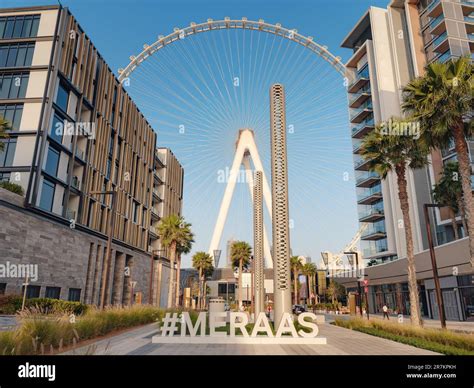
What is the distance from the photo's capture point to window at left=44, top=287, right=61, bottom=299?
32.7 meters

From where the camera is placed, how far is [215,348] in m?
13.7

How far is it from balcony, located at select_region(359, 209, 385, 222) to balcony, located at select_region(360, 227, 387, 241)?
1.81 m

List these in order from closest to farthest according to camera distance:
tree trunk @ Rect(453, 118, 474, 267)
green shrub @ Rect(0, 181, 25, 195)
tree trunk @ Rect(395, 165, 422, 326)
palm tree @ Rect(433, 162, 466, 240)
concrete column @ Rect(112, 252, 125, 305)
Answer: tree trunk @ Rect(453, 118, 474, 267), tree trunk @ Rect(395, 165, 422, 326), green shrub @ Rect(0, 181, 25, 195), palm tree @ Rect(433, 162, 466, 240), concrete column @ Rect(112, 252, 125, 305)

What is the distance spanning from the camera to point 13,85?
3516 cm

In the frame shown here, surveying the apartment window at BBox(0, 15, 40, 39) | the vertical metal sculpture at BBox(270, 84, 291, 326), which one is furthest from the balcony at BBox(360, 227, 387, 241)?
the apartment window at BBox(0, 15, 40, 39)

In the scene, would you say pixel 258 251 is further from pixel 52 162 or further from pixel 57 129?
pixel 57 129

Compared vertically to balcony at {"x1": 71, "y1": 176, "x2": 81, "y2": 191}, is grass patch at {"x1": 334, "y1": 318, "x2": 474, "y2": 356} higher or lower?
lower

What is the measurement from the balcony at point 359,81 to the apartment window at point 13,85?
5437cm

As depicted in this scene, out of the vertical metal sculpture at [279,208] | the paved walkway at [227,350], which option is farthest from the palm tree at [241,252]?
the paved walkway at [227,350]

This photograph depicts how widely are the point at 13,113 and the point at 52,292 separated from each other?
683 inches

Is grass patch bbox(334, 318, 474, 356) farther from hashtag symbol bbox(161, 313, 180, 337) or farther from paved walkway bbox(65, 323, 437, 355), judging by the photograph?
hashtag symbol bbox(161, 313, 180, 337)

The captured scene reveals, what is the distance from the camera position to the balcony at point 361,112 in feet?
212

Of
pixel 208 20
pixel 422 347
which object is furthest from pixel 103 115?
pixel 422 347

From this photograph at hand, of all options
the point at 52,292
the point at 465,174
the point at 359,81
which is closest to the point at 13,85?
the point at 52,292
